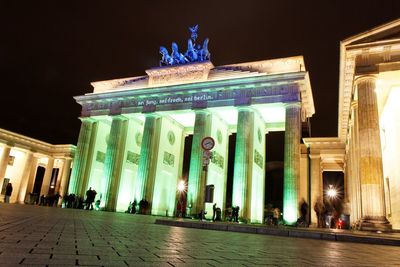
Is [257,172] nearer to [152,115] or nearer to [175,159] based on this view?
[175,159]

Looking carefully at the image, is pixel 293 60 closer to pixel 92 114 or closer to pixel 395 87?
pixel 395 87

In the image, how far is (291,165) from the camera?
2453 cm

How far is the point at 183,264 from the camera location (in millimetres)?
3189

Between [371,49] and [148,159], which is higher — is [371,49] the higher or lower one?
the higher one

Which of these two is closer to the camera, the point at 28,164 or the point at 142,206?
the point at 142,206

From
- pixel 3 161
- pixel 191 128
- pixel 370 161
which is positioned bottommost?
pixel 370 161

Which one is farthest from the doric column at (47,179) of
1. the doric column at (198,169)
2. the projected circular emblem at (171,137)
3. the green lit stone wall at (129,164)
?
the doric column at (198,169)

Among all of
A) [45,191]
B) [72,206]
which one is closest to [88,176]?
[72,206]

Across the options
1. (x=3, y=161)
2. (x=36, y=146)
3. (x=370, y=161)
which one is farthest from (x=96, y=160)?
(x=370, y=161)

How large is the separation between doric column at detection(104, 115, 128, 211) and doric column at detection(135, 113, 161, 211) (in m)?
3.20

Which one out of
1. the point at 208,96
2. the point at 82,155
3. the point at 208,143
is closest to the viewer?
the point at 208,143

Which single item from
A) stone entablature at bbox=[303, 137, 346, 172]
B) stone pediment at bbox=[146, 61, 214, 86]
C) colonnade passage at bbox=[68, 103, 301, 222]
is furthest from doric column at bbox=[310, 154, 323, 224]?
stone pediment at bbox=[146, 61, 214, 86]

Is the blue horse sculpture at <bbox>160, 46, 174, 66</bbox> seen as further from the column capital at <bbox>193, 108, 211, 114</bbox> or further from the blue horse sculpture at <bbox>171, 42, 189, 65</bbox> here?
the column capital at <bbox>193, 108, 211, 114</bbox>

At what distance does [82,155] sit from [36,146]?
1554cm
